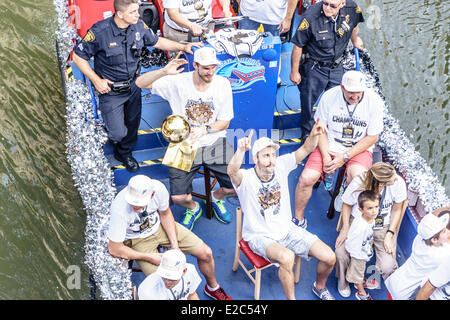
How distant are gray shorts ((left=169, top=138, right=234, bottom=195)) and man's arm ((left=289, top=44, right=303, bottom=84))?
119cm

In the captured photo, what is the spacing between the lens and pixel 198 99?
5.37 metres

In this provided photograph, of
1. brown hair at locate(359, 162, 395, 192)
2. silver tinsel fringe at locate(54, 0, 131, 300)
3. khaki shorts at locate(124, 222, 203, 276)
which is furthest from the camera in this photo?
brown hair at locate(359, 162, 395, 192)

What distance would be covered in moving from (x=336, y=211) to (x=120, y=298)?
2570 mm

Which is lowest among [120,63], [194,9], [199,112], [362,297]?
[362,297]

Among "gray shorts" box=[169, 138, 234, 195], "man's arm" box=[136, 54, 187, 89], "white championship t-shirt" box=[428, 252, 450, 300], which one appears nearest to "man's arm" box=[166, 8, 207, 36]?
"man's arm" box=[136, 54, 187, 89]

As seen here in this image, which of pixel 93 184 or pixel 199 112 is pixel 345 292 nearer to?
pixel 199 112

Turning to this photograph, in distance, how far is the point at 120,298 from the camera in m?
4.32

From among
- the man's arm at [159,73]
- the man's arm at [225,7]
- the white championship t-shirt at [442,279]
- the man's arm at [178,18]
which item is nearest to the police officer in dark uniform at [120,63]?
the man's arm at [159,73]

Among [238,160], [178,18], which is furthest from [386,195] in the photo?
[178,18]

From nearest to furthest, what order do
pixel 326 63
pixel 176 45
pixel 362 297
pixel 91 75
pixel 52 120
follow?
pixel 362 297, pixel 91 75, pixel 176 45, pixel 326 63, pixel 52 120

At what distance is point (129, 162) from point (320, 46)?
7.97 feet

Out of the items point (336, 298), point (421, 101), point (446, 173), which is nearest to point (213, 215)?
point (336, 298)

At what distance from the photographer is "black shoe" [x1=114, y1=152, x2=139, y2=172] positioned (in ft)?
19.9

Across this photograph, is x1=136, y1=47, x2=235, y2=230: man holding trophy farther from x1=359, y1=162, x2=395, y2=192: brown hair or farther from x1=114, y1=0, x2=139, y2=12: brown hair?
x1=359, y1=162, x2=395, y2=192: brown hair
